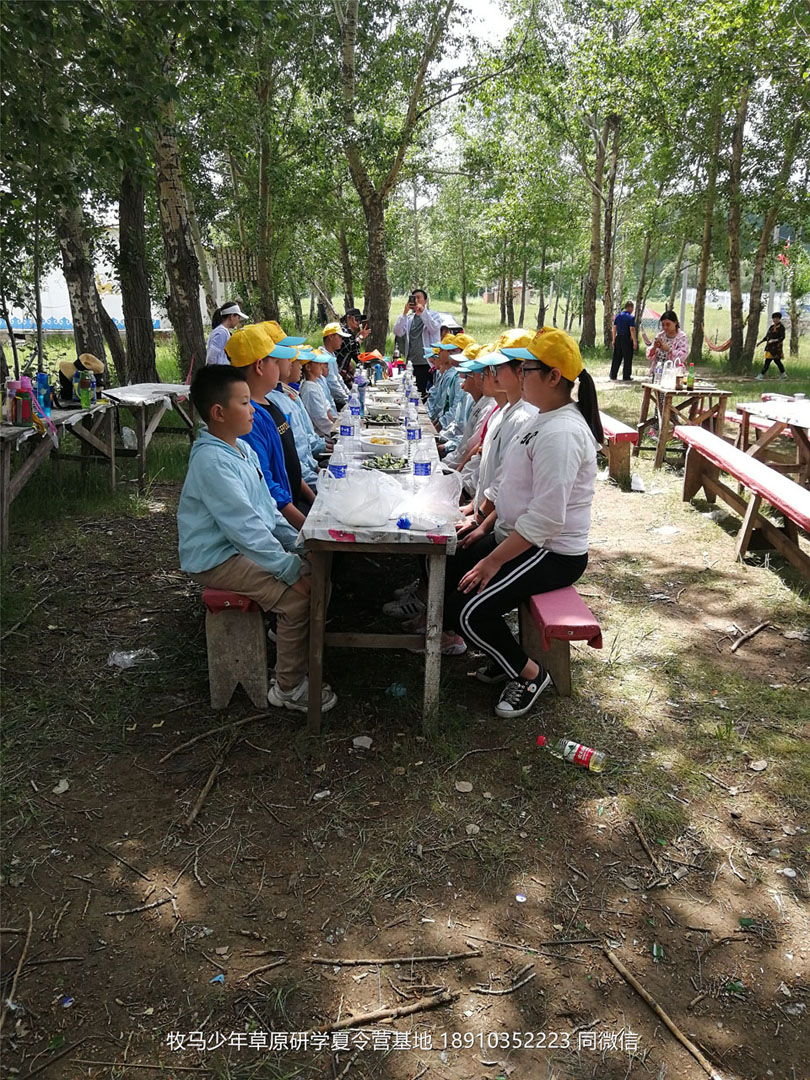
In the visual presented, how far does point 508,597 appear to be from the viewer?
3426mm

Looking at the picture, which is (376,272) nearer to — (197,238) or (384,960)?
(197,238)

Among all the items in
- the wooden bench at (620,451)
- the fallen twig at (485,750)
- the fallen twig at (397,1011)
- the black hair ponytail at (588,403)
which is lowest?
the fallen twig at (397,1011)

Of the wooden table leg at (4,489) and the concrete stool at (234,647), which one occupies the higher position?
the wooden table leg at (4,489)

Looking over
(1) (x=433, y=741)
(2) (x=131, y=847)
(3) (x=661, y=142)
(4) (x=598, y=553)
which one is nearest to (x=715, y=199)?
(3) (x=661, y=142)

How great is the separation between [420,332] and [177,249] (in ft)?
15.0

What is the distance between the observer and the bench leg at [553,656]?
360 cm

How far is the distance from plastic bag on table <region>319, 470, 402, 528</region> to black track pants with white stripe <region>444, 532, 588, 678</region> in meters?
0.63

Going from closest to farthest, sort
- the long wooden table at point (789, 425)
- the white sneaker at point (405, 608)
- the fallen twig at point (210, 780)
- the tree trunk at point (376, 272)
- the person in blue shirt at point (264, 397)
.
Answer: the fallen twig at point (210, 780) < the person in blue shirt at point (264, 397) < the white sneaker at point (405, 608) < the long wooden table at point (789, 425) < the tree trunk at point (376, 272)

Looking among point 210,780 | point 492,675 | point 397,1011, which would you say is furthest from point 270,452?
point 397,1011

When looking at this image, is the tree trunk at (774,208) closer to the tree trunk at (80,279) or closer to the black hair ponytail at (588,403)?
the tree trunk at (80,279)

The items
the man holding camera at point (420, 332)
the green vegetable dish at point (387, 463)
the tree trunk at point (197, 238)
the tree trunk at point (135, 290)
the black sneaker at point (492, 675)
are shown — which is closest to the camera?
the black sneaker at point (492, 675)

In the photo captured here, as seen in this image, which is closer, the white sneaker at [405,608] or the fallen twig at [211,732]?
the fallen twig at [211,732]

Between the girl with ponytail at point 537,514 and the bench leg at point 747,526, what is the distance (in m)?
2.71

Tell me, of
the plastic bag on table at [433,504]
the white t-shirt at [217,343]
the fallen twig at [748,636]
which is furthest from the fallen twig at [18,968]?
the white t-shirt at [217,343]
